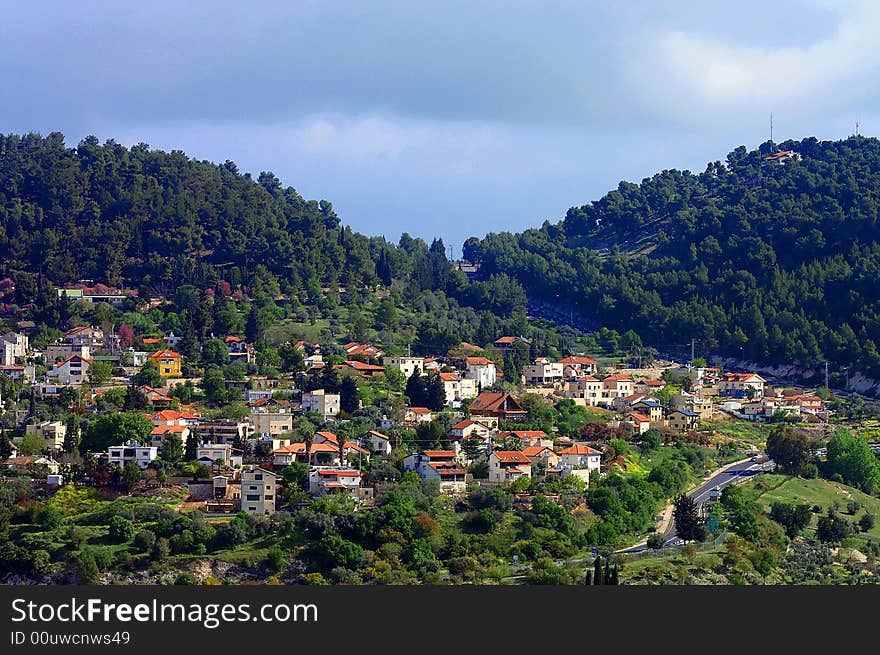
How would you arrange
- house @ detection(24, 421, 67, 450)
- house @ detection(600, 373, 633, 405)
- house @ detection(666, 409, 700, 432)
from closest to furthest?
house @ detection(24, 421, 67, 450)
house @ detection(666, 409, 700, 432)
house @ detection(600, 373, 633, 405)

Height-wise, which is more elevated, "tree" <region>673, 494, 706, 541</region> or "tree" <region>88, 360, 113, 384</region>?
"tree" <region>88, 360, 113, 384</region>

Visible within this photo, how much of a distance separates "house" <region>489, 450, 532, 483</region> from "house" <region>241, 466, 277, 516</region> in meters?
6.83

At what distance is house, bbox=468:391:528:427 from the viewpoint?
176 ft

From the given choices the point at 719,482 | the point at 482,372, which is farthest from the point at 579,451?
the point at 482,372

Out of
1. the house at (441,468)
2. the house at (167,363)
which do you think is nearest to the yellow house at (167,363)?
A: the house at (167,363)

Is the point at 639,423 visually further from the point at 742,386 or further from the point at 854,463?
the point at 742,386

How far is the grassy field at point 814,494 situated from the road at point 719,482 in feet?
2.89

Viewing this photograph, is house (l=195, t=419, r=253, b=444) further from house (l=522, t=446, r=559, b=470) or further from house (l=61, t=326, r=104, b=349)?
house (l=61, t=326, r=104, b=349)

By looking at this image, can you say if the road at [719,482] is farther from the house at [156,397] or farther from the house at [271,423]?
the house at [156,397]

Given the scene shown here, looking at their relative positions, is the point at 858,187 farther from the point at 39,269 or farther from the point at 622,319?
the point at 39,269

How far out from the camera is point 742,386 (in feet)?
214

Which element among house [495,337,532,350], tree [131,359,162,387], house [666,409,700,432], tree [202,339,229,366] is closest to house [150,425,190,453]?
tree [131,359,162,387]

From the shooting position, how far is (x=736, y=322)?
255 ft


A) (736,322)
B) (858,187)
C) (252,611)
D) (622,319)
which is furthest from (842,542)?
(858,187)
